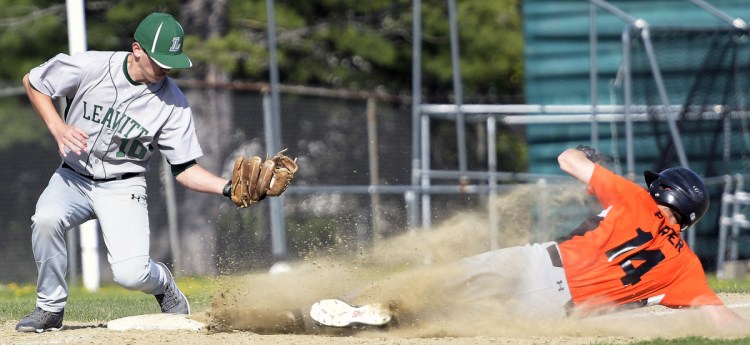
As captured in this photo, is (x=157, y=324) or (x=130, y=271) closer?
(x=130, y=271)

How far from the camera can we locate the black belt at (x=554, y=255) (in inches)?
273

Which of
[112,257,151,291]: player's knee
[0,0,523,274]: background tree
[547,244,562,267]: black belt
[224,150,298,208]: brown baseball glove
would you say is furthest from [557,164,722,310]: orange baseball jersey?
[0,0,523,274]: background tree

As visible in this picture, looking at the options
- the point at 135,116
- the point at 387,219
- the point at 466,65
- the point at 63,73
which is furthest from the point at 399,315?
the point at 466,65

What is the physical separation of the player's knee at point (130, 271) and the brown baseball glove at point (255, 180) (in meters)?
0.73

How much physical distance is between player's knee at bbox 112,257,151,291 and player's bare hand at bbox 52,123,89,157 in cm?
79

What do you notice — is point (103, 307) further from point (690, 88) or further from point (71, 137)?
point (690, 88)

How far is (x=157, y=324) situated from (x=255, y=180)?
1.18 meters

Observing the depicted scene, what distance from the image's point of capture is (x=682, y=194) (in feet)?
22.6

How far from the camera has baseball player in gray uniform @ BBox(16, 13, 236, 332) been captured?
280 inches

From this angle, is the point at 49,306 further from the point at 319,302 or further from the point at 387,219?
the point at 387,219

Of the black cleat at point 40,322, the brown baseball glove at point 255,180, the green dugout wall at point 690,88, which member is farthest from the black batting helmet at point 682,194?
the green dugout wall at point 690,88

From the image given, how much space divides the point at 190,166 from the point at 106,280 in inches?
383

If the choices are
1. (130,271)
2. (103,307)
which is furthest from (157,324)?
(103,307)

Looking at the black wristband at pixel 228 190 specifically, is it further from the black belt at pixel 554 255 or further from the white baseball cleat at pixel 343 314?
the black belt at pixel 554 255
